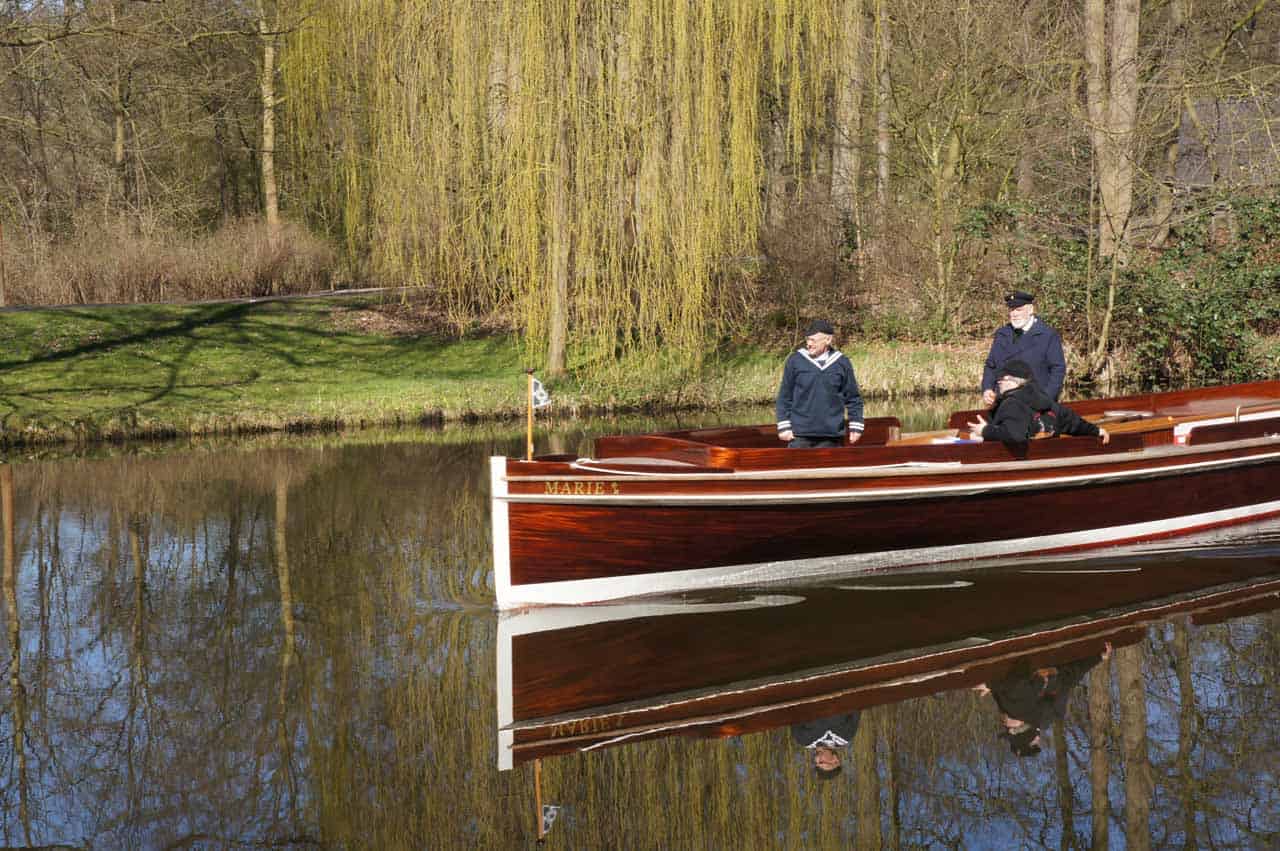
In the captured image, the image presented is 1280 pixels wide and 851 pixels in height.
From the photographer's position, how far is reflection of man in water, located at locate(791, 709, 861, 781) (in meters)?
5.88

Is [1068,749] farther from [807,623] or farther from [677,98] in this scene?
[677,98]

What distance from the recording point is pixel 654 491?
8672 millimetres

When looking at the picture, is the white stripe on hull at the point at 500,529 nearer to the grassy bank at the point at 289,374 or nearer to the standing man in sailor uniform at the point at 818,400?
the standing man in sailor uniform at the point at 818,400

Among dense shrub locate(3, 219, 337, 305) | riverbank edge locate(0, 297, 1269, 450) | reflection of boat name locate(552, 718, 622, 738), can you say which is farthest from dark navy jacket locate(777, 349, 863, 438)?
dense shrub locate(3, 219, 337, 305)

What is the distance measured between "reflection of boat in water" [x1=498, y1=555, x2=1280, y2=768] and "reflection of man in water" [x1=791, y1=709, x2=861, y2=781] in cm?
10

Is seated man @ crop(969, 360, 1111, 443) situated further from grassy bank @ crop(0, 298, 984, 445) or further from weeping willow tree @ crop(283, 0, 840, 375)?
grassy bank @ crop(0, 298, 984, 445)

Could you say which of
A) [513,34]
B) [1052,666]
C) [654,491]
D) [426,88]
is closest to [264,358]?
[426,88]

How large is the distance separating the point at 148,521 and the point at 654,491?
5.39 meters

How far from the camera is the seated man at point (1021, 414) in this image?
9922 mm

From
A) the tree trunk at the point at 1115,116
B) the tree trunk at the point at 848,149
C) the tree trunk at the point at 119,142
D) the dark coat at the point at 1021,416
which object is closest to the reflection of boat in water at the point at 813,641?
the dark coat at the point at 1021,416

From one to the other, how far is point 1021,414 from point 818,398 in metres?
1.56

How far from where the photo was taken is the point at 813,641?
7.92m

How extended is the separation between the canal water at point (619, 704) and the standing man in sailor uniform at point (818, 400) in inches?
42.5

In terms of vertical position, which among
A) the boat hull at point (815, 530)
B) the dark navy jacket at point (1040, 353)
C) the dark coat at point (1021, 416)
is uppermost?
the dark navy jacket at point (1040, 353)
